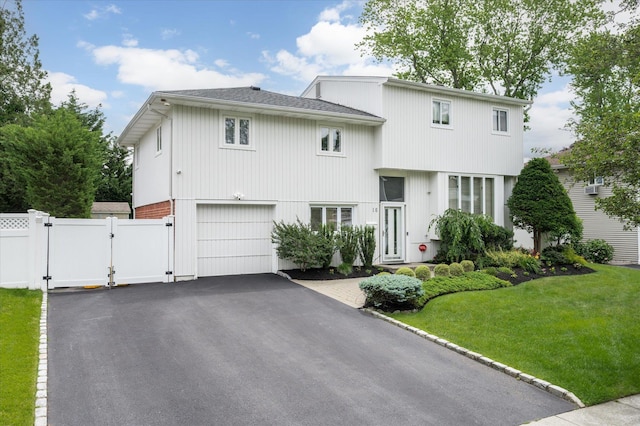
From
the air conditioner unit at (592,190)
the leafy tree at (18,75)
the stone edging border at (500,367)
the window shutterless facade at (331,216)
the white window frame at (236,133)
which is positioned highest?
the leafy tree at (18,75)

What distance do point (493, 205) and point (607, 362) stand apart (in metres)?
10.7

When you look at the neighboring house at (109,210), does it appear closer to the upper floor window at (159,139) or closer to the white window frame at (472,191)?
the upper floor window at (159,139)

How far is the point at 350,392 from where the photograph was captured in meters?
5.05

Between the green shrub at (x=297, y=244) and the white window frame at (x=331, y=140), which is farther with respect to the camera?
the white window frame at (x=331, y=140)

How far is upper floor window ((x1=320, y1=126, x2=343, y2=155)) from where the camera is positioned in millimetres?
13758

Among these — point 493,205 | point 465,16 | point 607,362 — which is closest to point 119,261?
point 607,362

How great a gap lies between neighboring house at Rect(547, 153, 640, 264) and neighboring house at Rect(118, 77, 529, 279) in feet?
12.6

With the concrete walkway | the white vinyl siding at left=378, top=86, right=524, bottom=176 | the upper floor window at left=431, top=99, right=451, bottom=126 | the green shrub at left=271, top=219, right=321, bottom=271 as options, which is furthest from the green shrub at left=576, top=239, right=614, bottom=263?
the concrete walkway

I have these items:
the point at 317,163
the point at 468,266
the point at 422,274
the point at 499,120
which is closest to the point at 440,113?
the point at 499,120

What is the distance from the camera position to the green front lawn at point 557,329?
570 cm

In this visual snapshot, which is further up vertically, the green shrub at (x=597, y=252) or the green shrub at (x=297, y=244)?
the green shrub at (x=297, y=244)

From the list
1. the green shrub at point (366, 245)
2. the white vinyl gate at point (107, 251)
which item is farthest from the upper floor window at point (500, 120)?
A: the white vinyl gate at point (107, 251)

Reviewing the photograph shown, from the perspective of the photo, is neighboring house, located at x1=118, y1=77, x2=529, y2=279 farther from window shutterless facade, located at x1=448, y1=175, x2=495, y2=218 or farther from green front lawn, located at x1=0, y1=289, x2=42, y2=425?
green front lawn, located at x1=0, y1=289, x2=42, y2=425

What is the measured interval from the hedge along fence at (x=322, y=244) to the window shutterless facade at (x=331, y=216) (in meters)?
0.53
